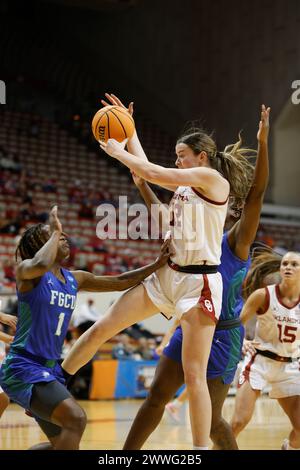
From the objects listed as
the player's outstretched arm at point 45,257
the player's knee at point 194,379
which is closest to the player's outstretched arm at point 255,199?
the player's knee at point 194,379

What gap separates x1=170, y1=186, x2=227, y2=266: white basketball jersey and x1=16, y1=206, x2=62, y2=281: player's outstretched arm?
2.52 ft

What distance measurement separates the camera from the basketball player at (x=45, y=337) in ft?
14.4

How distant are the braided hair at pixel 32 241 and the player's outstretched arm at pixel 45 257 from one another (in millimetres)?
363

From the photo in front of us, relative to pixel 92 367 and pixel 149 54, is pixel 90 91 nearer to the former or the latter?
pixel 149 54

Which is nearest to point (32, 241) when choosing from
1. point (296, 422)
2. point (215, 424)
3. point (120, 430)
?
point (215, 424)

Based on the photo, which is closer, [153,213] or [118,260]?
[153,213]

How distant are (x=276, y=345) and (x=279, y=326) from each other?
0.67 feet

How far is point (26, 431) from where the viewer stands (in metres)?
8.66

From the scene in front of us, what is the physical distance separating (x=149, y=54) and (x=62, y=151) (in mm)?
4713

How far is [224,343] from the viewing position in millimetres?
5223

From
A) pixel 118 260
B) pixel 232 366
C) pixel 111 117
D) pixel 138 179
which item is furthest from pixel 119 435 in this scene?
pixel 118 260

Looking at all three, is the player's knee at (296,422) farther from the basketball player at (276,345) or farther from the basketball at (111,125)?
the basketball at (111,125)

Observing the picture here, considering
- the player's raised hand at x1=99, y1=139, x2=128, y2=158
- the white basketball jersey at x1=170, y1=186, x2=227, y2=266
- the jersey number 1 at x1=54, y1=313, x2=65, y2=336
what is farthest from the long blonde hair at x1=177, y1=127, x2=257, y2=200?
the jersey number 1 at x1=54, y1=313, x2=65, y2=336
